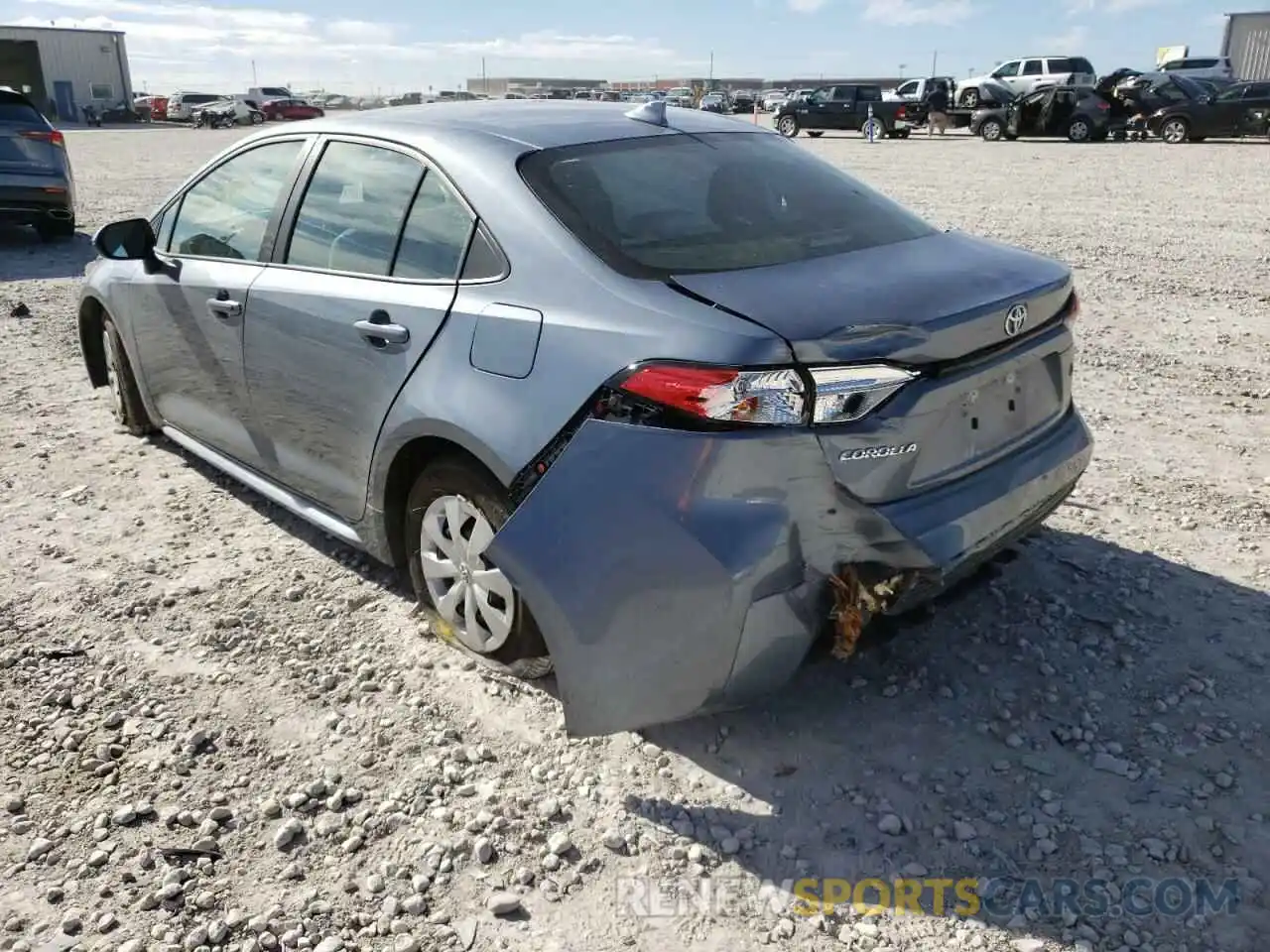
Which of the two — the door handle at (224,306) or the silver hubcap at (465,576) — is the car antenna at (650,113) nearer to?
the silver hubcap at (465,576)

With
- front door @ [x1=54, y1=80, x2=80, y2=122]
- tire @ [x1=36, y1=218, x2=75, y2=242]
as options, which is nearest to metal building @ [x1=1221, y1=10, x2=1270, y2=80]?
tire @ [x1=36, y1=218, x2=75, y2=242]

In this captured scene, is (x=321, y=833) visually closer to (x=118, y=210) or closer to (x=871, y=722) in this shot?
(x=871, y=722)

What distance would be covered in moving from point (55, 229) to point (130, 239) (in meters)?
9.23

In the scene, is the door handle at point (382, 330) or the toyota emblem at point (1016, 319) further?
the door handle at point (382, 330)

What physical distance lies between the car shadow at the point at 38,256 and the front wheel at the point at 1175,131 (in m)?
25.0

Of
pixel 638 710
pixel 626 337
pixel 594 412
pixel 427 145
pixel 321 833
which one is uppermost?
pixel 427 145

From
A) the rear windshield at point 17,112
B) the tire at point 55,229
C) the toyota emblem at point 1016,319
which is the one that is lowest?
the tire at point 55,229

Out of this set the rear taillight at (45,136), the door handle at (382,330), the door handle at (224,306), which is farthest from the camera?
the rear taillight at (45,136)

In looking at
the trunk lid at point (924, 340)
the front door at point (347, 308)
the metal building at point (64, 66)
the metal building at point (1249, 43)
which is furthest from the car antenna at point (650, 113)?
the metal building at point (64, 66)

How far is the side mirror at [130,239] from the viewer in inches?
168

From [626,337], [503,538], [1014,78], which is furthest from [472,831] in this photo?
[1014,78]

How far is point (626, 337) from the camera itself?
2.41 metres

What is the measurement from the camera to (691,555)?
232 centimetres

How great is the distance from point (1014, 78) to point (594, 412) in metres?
34.8
